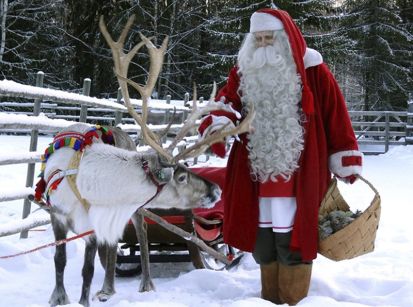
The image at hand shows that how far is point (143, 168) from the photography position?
10.5 feet

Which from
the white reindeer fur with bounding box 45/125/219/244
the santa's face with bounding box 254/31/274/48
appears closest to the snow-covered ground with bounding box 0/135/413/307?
the white reindeer fur with bounding box 45/125/219/244

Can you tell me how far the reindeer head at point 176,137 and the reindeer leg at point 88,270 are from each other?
484 mm

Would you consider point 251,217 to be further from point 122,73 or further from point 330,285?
point 122,73

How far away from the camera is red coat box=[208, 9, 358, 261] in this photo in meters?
2.90

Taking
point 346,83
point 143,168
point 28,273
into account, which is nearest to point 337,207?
point 143,168

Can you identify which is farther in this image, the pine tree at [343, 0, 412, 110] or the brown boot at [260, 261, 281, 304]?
the pine tree at [343, 0, 412, 110]

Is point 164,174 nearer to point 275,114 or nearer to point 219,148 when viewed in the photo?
point 219,148

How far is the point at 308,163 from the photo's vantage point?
A: 294 centimetres

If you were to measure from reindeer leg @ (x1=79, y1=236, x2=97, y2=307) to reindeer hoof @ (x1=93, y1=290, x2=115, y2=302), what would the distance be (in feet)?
0.50

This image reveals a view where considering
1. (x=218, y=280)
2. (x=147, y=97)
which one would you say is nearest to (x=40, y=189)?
(x=147, y=97)

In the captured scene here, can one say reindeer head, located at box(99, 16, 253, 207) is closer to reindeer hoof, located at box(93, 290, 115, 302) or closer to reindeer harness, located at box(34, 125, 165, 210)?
reindeer harness, located at box(34, 125, 165, 210)

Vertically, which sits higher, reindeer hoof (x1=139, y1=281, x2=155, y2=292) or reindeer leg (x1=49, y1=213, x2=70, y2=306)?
reindeer leg (x1=49, y1=213, x2=70, y2=306)

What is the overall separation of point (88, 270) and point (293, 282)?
1268 mm

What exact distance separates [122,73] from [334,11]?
18574 millimetres
